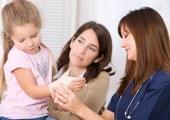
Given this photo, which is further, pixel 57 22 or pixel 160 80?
pixel 57 22

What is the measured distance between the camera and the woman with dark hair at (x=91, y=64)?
5.31 feet

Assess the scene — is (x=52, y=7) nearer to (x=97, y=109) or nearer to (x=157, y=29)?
(x=97, y=109)

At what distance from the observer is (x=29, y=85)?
49.1 inches

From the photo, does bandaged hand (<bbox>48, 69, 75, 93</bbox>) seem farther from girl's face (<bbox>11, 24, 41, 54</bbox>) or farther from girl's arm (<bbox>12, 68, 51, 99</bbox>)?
girl's face (<bbox>11, 24, 41, 54</bbox>)

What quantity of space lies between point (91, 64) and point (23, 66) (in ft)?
1.92

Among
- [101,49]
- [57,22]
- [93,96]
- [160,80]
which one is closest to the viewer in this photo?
[160,80]

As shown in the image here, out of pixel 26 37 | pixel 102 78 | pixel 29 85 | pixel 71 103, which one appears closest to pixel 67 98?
pixel 71 103

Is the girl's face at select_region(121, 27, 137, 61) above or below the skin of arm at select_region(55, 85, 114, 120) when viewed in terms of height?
above

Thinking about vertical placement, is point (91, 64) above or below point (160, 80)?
below

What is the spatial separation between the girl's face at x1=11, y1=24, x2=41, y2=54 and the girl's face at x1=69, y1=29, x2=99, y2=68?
1.32ft

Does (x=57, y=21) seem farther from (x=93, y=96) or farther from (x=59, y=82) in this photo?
(x=59, y=82)

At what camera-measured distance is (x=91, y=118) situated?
1.34 meters

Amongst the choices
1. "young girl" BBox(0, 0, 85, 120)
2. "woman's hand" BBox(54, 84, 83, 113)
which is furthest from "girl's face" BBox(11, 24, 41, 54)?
"woman's hand" BBox(54, 84, 83, 113)

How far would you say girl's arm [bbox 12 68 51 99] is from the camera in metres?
1.23
